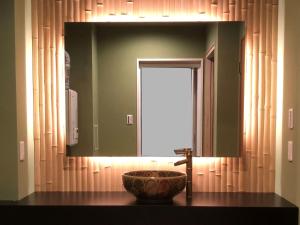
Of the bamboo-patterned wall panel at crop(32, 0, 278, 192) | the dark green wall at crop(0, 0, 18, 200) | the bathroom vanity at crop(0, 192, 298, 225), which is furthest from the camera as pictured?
the bamboo-patterned wall panel at crop(32, 0, 278, 192)

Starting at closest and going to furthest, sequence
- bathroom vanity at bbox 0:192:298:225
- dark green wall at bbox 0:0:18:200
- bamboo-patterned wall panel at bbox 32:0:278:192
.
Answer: bathroom vanity at bbox 0:192:298:225
dark green wall at bbox 0:0:18:200
bamboo-patterned wall panel at bbox 32:0:278:192

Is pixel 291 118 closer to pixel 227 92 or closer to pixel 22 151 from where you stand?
pixel 227 92

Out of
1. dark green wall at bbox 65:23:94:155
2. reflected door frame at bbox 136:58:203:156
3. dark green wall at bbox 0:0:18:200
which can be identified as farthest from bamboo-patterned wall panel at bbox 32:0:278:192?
dark green wall at bbox 0:0:18:200

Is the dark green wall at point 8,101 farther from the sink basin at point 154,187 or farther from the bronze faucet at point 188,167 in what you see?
the bronze faucet at point 188,167

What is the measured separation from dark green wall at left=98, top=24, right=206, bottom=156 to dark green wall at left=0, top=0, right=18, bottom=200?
0.54 metres

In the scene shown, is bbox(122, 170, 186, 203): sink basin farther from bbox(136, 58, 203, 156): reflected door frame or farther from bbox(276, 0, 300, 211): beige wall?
bbox(276, 0, 300, 211): beige wall

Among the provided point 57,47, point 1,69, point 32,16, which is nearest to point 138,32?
point 57,47

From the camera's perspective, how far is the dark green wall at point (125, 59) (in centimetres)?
220

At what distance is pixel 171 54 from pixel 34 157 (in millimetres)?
1124

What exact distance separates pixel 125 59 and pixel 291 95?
1.04 meters

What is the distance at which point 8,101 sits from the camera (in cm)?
192

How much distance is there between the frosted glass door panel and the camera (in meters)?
2.17

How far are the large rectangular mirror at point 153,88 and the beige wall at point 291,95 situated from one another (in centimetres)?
28

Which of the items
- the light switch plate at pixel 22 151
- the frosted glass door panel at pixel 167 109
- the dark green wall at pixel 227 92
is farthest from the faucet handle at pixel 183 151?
the light switch plate at pixel 22 151
